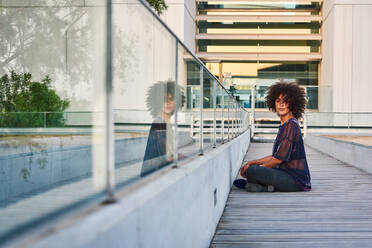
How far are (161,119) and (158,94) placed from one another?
0.20 m

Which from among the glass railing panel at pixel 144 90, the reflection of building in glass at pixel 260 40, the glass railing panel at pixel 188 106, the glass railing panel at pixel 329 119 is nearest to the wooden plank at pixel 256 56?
the reflection of building in glass at pixel 260 40

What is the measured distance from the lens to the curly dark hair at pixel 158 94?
10.7ft

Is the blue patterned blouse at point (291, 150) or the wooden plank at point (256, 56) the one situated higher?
the wooden plank at point (256, 56)

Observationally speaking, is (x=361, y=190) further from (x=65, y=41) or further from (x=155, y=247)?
(x=155, y=247)

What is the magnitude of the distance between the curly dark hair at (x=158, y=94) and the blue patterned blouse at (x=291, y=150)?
3.28m

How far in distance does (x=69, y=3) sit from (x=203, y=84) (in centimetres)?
505

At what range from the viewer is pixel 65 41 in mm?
6047

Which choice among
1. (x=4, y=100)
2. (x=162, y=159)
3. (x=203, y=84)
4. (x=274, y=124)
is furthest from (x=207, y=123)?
(x=274, y=124)

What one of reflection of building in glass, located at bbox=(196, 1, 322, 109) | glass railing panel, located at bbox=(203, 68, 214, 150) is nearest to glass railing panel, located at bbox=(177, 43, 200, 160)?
glass railing panel, located at bbox=(203, 68, 214, 150)

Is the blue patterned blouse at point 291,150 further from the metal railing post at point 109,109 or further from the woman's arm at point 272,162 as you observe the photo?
the metal railing post at point 109,109

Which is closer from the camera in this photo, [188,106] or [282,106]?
[188,106]

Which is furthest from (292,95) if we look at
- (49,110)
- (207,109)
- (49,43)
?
(49,110)

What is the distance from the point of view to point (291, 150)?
21.0ft

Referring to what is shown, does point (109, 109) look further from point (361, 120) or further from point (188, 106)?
point (361, 120)
